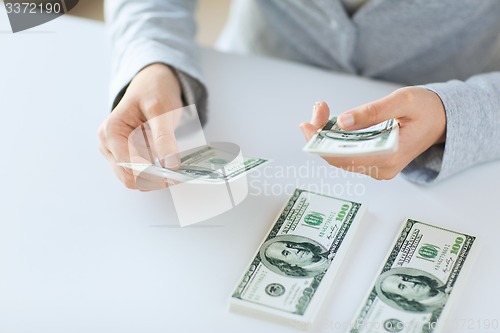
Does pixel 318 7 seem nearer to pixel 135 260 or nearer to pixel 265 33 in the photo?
pixel 265 33

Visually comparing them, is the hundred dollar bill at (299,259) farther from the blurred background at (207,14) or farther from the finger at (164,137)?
the blurred background at (207,14)

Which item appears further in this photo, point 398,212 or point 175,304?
point 398,212

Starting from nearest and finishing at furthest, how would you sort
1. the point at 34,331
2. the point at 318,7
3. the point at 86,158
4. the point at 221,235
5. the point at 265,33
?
1. the point at 34,331
2. the point at 221,235
3. the point at 86,158
4. the point at 318,7
5. the point at 265,33

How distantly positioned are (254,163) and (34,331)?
12.2 inches

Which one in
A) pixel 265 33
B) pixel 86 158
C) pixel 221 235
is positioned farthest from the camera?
pixel 265 33

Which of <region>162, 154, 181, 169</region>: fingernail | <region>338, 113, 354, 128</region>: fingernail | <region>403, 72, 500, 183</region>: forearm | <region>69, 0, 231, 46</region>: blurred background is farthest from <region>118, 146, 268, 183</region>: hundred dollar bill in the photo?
<region>69, 0, 231, 46</region>: blurred background

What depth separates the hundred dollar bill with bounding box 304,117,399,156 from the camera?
2.14 feet

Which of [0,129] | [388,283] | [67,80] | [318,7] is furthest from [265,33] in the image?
[388,283]

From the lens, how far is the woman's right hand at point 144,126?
2.57 feet

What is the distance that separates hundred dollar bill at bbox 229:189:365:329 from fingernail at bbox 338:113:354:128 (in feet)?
0.33

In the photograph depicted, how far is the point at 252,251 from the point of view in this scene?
2.38 feet

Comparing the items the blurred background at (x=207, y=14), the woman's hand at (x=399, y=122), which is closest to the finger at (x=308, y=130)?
the woman's hand at (x=399, y=122)

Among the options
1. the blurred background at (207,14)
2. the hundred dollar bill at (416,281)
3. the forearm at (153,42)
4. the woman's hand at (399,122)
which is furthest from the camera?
the blurred background at (207,14)

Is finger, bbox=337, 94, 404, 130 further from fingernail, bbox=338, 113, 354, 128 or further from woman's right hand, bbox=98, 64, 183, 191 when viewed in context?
woman's right hand, bbox=98, 64, 183, 191
